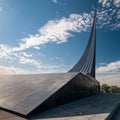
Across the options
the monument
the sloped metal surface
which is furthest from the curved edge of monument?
the sloped metal surface

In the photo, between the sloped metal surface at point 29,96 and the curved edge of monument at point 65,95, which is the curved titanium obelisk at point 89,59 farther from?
the sloped metal surface at point 29,96

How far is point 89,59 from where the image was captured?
1118 inches

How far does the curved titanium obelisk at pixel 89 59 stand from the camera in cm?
2535

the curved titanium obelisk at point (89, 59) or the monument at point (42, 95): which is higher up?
the curved titanium obelisk at point (89, 59)

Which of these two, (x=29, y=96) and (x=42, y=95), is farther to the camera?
(x=29, y=96)

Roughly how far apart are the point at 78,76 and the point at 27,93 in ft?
12.9

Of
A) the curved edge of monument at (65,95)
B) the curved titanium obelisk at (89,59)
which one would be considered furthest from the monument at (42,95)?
the curved titanium obelisk at (89,59)

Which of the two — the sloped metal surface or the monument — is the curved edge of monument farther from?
the sloped metal surface

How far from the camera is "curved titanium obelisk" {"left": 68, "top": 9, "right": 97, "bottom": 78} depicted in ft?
83.2

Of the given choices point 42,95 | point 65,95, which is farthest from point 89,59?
point 42,95

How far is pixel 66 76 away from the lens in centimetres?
1043

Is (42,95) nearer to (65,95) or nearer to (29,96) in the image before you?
(29,96)

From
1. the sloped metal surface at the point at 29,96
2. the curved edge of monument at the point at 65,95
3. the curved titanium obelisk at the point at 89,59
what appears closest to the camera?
the sloped metal surface at the point at 29,96

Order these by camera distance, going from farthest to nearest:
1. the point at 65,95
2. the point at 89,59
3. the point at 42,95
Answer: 1. the point at 89,59
2. the point at 65,95
3. the point at 42,95
